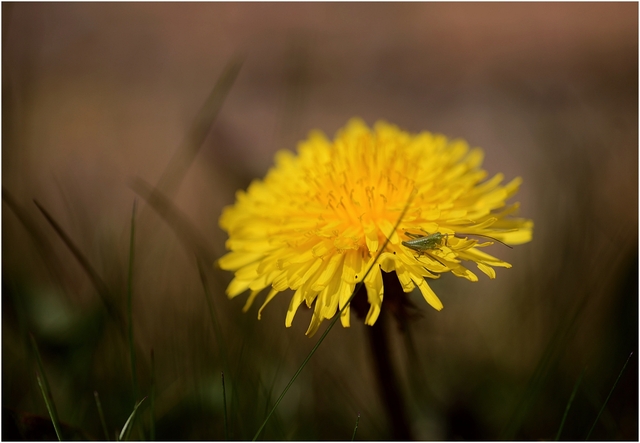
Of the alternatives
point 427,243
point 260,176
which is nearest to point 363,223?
point 427,243

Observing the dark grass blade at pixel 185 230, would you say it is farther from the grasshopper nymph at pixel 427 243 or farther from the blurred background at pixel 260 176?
the grasshopper nymph at pixel 427 243

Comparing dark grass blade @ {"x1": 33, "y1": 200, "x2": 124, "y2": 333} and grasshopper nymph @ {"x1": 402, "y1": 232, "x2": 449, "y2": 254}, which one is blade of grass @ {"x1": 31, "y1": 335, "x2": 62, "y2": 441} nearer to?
dark grass blade @ {"x1": 33, "y1": 200, "x2": 124, "y2": 333}

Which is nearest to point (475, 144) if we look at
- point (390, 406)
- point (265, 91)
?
point (265, 91)

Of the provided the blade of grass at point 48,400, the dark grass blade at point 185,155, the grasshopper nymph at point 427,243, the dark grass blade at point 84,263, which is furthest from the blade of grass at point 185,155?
the grasshopper nymph at point 427,243

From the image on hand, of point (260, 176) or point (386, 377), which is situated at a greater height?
point (260, 176)

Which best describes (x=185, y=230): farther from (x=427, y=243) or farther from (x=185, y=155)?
(x=427, y=243)

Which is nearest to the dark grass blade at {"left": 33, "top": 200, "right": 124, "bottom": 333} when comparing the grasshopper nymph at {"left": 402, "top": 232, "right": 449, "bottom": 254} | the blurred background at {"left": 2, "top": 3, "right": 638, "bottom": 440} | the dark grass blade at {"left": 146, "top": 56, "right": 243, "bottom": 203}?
the blurred background at {"left": 2, "top": 3, "right": 638, "bottom": 440}
